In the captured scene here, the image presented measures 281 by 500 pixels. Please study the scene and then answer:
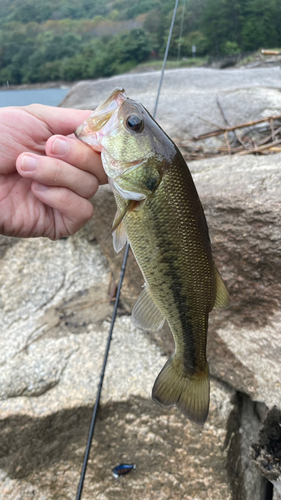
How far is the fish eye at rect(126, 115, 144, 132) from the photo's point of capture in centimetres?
89

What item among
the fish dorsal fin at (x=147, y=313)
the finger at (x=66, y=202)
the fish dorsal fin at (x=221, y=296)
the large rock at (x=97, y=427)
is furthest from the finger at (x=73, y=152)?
the large rock at (x=97, y=427)

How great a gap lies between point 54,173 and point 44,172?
0.03 meters

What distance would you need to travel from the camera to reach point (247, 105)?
362 centimetres

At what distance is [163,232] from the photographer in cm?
94

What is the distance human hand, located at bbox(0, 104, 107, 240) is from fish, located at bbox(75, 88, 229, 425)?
107mm

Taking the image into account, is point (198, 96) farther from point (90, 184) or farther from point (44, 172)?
point (44, 172)

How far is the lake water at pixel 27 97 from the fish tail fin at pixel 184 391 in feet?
6.23

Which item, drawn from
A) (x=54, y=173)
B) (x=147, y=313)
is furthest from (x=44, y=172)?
(x=147, y=313)

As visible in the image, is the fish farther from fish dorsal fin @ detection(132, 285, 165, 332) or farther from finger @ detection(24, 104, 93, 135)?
finger @ detection(24, 104, 93, 135)

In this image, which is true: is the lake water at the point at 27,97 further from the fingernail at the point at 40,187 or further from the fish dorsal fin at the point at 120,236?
the fish dorsal fin at the point at 120,236

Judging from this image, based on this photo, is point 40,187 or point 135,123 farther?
point 40,187

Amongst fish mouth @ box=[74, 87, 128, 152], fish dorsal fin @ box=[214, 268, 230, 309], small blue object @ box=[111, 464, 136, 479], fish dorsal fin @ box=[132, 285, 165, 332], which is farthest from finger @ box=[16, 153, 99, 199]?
small blue object @ box=[111, 464, 136, 479]

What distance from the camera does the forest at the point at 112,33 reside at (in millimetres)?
2504

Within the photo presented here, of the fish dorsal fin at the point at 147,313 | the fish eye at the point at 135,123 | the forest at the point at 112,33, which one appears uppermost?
the forest at the point at 112,33
